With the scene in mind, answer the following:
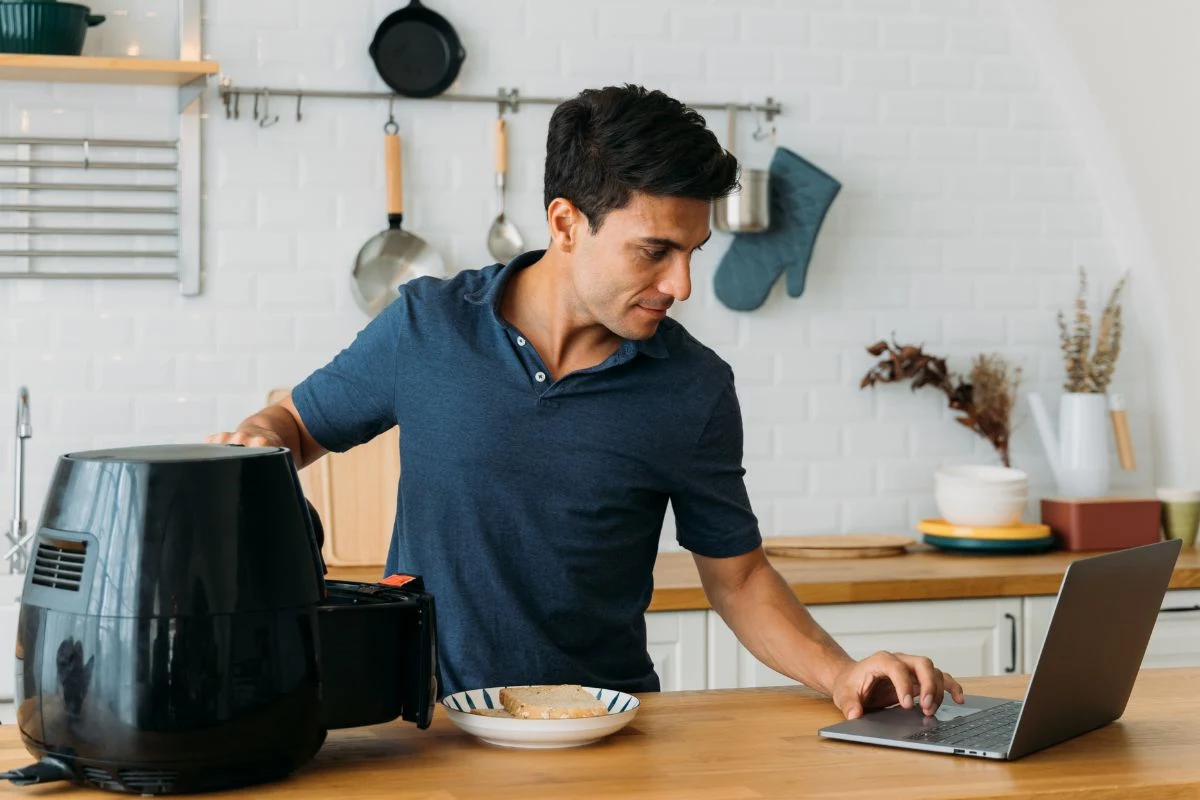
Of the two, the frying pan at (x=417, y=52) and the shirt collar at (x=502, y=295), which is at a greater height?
the frying pan at (x=417, y=52)

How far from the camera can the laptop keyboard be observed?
167 centimetres

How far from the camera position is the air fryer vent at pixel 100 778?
143 cm

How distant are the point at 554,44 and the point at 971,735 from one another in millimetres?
2568

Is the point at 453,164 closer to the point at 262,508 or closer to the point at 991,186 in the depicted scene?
the point at 991,186

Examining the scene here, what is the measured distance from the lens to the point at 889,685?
1.92 meters

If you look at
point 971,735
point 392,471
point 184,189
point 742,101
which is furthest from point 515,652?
point 742,101

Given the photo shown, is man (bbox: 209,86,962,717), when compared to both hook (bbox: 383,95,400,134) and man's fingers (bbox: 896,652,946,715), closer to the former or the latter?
man's fingers (bbox: 896,652,946,715)

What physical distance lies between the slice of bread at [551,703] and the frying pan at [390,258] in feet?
6.67

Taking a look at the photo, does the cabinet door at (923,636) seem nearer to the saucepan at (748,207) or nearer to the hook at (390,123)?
the saucepan at (748,207)

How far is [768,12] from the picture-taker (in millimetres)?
3992

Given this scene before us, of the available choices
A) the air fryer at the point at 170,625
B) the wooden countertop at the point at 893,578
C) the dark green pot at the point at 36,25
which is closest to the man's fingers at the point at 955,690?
the air fryer at the point at 170,625

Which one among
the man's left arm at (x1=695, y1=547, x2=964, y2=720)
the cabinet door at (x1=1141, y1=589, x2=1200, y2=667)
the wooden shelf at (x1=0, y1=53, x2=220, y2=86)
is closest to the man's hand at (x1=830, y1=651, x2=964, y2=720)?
the man's left arm at (x1=695, y1=547, x2=964, y2=720)


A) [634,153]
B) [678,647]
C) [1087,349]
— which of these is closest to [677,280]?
[634,153]

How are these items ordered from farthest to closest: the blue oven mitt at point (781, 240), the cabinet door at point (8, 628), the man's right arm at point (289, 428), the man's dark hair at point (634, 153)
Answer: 1. the blue oven mitt at point (781, 240)
2. the cabinet door at point (8, 628)
3. the man's right arm at point (289, 428)
4. the man's dark hair at point (634, 153)
